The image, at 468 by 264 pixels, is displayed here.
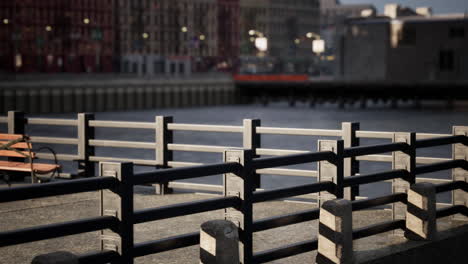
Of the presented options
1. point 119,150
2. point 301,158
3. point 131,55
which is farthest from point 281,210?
point 131,55

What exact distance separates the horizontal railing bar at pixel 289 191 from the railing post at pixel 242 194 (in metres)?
0.15

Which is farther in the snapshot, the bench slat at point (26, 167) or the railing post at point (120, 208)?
the bench slat at point (26, 167)

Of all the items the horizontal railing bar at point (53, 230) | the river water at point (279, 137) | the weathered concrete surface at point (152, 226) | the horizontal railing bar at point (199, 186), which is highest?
the horizontal railing bar at point (53, 230)

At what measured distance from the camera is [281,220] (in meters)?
7.50

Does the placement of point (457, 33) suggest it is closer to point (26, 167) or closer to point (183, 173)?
point (26, 167)

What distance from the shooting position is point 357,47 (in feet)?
335

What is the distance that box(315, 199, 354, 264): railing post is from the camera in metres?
7.58

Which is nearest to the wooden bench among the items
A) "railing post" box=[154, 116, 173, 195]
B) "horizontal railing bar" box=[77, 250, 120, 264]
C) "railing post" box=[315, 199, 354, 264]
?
"railing post" box=[154, 116, 173, 195]

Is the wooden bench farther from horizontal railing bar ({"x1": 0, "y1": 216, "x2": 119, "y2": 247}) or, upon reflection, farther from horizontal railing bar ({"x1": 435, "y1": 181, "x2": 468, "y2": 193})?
horizontal railing bar ({"x1": 0, "y1": 216, "x2": 119, "y2": 247})

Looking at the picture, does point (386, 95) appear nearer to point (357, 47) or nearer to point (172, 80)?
point (357, 47)

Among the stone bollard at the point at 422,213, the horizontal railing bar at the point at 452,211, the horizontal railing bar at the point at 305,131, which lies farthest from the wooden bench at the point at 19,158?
the stone bollard at the point at 422,213

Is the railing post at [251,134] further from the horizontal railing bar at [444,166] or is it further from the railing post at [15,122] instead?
the railing post at [15,122]

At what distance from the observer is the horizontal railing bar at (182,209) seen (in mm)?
6285

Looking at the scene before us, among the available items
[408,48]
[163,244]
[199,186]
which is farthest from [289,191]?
[408,48]
